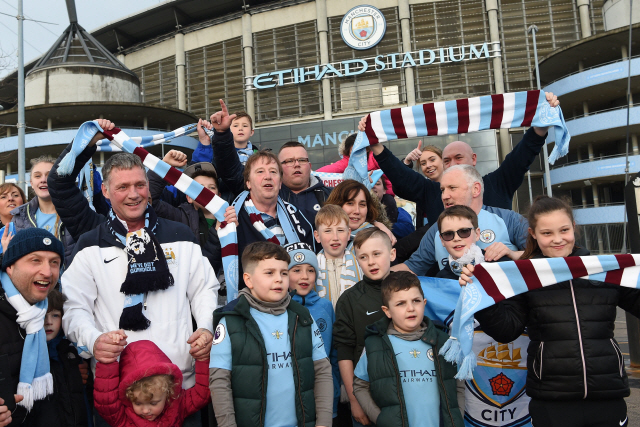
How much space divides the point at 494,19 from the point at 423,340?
109 ft

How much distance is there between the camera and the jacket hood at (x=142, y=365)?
2850 millimetres

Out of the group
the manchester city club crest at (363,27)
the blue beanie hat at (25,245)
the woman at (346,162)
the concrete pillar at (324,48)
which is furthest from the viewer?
the concrete pillar at (324,48)

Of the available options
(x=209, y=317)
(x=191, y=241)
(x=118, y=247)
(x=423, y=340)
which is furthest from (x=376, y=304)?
(x=118, y=247)

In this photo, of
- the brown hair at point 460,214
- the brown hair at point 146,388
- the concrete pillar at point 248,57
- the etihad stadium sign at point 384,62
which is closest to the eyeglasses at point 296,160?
the brown hair at point 460,214

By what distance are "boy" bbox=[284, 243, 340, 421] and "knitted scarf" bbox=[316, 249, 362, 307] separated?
189 millimetres

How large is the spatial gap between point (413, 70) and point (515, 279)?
3125 cm

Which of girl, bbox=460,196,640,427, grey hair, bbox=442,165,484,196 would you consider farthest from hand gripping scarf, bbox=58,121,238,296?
grey hair, bbox=442,165,484,196

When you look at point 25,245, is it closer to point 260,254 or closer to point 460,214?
point 260,254

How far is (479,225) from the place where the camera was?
12.9 feet

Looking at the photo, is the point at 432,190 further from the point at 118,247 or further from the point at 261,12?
the point at 261,12

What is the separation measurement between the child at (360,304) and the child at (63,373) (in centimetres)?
164

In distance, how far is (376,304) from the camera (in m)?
3.46

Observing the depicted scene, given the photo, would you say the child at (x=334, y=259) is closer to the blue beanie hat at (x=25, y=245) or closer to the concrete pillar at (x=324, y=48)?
the blue beanie hat at (x=25, y=245)

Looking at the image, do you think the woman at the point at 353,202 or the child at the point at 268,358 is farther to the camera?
the woman at the point at 353,202
